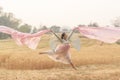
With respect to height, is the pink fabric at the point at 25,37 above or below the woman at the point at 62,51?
above

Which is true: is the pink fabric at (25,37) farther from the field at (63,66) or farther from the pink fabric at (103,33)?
the field at (63,66)

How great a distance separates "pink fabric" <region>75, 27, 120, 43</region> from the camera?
465 centimetres

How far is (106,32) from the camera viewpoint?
4781 mm

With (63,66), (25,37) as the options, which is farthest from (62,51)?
(63,66)

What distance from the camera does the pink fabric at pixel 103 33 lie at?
4.65 metres

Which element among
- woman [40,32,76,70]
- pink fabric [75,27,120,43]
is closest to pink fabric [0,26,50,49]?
woman [40,32,76,70]

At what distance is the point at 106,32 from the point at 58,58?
1.40 m

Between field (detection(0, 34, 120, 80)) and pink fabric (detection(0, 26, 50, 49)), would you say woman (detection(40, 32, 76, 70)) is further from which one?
field (detection(0, 34, 120, 80))

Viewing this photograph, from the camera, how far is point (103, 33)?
4797 millimetres

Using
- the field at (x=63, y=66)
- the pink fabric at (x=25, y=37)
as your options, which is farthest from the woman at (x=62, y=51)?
the field at (x=63, y=66)

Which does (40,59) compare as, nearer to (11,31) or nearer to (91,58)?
(91,58)

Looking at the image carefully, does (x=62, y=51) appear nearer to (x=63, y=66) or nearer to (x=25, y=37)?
(x=25, y=37)

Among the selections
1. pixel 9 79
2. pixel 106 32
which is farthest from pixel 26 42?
pixel 9 79

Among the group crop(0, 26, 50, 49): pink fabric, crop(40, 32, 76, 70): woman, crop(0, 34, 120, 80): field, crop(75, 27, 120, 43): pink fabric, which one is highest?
crop(75, 27, 120, 43): pink fabric
